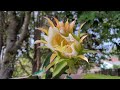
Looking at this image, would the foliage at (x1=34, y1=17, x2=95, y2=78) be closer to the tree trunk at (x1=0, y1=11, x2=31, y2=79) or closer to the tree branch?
the tree trunk at (x1=0, y1=11, x2=31, y2=79)

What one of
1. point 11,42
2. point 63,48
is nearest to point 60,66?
point 63,48

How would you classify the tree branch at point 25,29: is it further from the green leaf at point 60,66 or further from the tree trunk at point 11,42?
the green leaf at point 60,66

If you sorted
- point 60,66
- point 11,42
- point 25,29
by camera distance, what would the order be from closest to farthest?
point 60,66 < point 11,42 < point 25,29

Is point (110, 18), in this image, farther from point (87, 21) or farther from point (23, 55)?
point (23, 55)

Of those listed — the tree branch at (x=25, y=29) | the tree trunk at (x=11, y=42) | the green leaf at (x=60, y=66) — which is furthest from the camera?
the tree branch at (x=25, y=29)

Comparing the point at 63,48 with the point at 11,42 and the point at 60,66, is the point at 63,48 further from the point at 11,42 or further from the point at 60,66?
the point at 11,42

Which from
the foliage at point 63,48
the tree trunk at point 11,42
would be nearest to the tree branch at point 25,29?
the tree trunk at point 11,42

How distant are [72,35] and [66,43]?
3.0 inches

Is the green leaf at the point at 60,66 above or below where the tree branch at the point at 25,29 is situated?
below

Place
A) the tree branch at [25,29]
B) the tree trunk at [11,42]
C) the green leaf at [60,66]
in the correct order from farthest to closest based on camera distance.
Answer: the tree branch at [25,29] → the tree trunk at [11,42] → the green leaf at [60,66]

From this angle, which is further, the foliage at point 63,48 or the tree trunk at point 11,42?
the tree trunk at point 11,42

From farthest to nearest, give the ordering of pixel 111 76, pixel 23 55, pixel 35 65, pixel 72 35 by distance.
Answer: pixel 23 55
pixel 35 65
pixel 111 76
pixel 72 35
